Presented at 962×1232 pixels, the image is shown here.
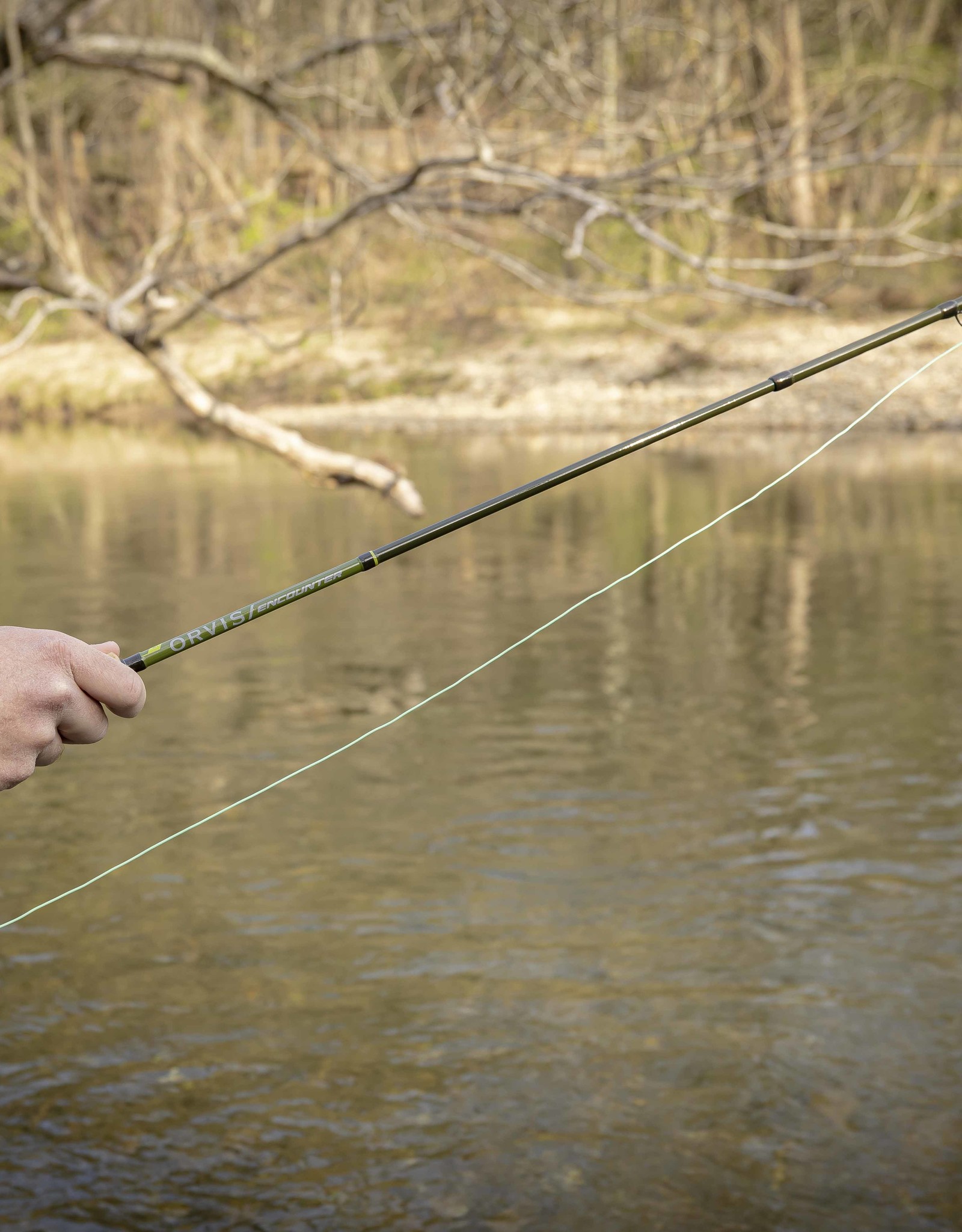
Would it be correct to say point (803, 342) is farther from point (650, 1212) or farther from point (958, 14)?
point (650, 1212)

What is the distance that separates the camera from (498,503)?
276 centimetres

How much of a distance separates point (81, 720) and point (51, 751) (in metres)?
0.06

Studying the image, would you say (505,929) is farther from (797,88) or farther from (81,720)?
(797,88)

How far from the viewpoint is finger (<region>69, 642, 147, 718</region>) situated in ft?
6.34

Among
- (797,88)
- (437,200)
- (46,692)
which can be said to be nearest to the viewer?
(46,692)

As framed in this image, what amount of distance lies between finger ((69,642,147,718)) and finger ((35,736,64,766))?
68 mm

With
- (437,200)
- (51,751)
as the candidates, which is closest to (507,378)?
(437,200)

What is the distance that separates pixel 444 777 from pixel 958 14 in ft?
78.8

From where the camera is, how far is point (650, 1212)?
14.0 feet

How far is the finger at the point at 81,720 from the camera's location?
195cm

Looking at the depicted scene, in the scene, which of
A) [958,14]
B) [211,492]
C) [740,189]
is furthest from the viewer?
[958,14]

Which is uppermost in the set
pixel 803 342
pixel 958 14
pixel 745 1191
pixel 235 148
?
pixel 958 14

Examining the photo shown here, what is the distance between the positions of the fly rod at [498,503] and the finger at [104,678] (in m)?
0.19

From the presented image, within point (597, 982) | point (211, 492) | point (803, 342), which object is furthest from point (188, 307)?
point (803, 342)
